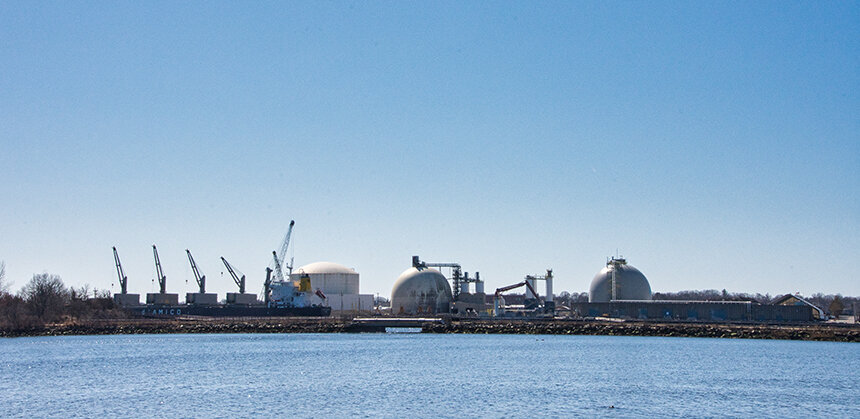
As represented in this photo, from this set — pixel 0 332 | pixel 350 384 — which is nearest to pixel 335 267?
pixel 0 332

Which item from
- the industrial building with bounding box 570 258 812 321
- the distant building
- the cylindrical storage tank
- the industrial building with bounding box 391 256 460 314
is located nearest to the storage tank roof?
the cylindrical storage tank

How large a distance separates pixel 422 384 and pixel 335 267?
106107mm

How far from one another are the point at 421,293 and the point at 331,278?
28.7 metres

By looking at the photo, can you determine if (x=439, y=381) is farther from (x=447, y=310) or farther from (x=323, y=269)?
(x=323, y=269)

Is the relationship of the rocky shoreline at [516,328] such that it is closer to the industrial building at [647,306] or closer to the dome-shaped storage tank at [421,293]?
the industrial building at [647,306]

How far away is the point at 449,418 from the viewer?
27234 millimetres

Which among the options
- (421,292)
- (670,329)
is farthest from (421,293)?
(670,329)

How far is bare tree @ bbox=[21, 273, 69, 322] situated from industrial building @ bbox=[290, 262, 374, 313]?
4049 centimetres

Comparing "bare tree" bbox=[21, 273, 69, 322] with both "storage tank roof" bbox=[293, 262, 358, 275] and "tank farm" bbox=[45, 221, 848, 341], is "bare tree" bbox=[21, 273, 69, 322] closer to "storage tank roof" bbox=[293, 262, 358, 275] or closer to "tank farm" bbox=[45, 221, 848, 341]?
"tank farm" bbox=[45, 221, 848, 341]

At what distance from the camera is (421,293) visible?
379ft

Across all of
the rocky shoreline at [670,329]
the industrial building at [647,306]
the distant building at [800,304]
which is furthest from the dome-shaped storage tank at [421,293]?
the distant building at [800,304]

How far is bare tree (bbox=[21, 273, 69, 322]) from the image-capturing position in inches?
4011

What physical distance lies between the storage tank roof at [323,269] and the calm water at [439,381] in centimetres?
7600

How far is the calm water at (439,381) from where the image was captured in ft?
96.9
